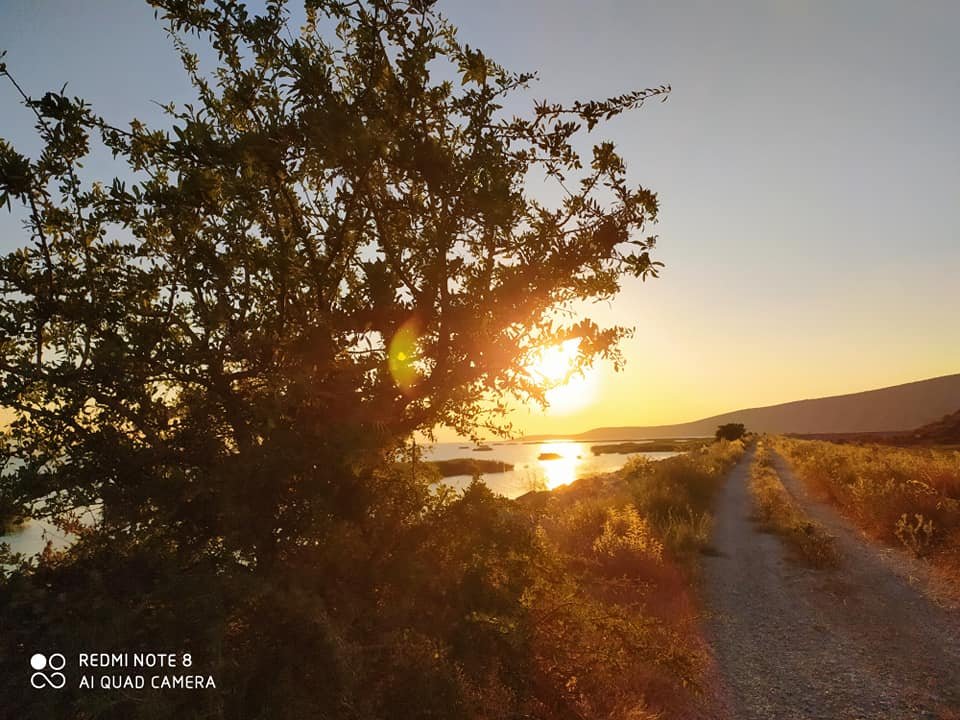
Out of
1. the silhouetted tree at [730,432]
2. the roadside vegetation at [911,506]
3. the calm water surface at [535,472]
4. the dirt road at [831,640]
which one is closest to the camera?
the dirt road at [831,640]

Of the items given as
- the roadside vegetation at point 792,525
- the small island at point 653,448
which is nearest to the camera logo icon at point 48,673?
the roadside vegetation at point 792,525

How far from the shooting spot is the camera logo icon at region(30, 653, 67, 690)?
12.0 feet

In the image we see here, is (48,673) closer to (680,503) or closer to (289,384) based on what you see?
(289,384)

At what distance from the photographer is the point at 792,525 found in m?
15.6

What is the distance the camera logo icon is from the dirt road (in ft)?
22.2

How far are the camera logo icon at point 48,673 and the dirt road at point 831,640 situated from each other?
266 inches

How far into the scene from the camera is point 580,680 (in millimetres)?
5797

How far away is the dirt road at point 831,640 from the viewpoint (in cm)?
631

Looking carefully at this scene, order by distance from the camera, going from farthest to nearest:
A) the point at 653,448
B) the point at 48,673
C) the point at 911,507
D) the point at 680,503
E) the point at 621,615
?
1. the point at 653,448
2. the point at 680,503
3. the point at 911,507
4. the point at 621,615
5. the point at 48,673

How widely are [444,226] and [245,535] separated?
3253 mm

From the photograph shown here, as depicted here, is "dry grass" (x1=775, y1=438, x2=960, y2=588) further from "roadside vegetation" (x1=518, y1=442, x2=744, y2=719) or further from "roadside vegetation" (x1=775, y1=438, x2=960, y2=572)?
"roadside vegetation" (x1=518, y1=442, x2=744, y2=719)

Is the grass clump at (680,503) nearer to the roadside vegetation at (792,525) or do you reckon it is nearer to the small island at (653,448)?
the roadside vegetation at (792,525)

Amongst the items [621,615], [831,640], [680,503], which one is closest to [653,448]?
[680,503]

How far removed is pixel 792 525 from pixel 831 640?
8.39 m
